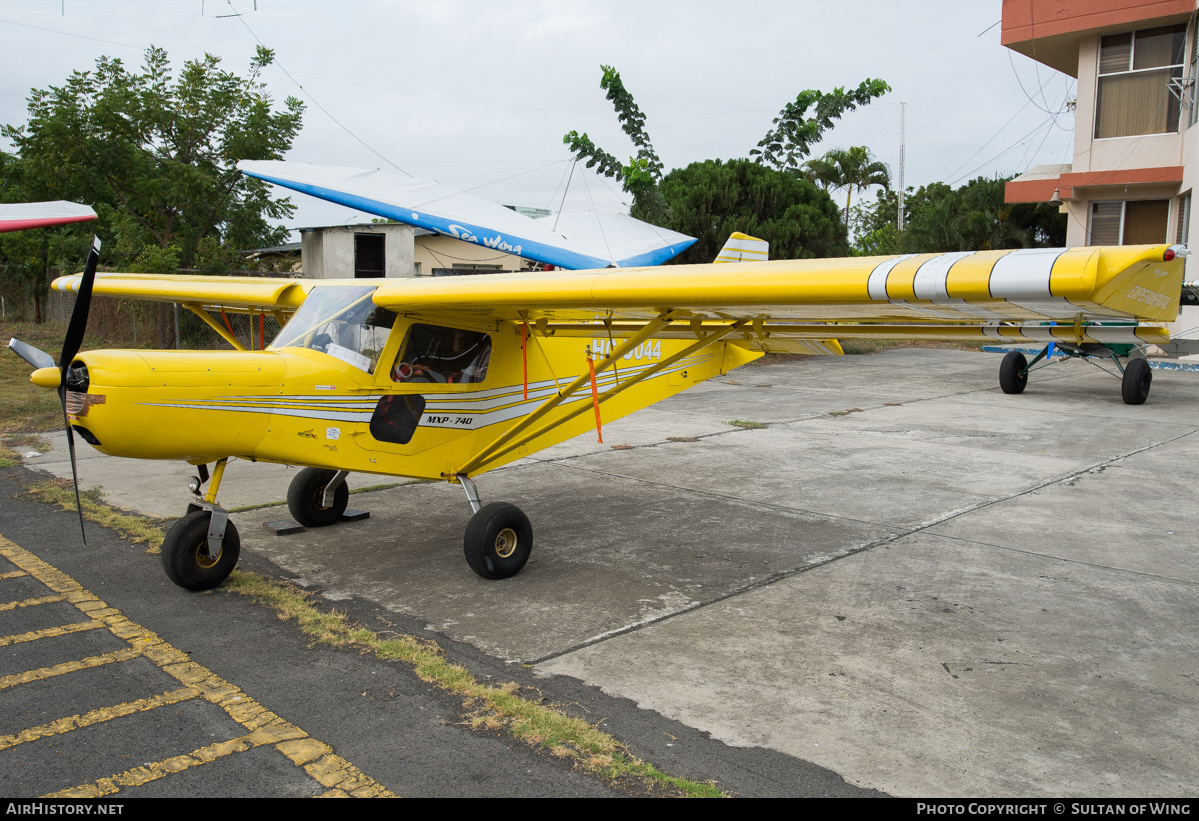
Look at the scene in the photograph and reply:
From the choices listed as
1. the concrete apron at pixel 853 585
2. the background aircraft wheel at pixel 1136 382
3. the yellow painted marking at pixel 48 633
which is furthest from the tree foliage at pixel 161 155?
the background aircraft wheel at pixel 1136 382

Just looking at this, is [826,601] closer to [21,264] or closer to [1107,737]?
[1107,737]

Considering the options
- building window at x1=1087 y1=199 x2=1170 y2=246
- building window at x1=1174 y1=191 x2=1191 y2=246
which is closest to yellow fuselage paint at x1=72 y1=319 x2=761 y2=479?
building window at x1=1174 y1=191 x2=1191 y2=246

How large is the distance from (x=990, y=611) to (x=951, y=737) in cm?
183

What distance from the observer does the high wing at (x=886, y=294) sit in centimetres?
347

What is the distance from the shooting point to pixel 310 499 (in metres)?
6.98

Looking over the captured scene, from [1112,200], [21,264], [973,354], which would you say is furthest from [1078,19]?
[21,264]

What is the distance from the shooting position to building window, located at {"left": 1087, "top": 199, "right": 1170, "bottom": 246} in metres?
→ 19.6

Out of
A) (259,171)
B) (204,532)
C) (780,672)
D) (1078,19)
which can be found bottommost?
(780,672)

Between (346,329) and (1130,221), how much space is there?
21.1 m

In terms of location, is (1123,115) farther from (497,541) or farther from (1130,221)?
(497,541)

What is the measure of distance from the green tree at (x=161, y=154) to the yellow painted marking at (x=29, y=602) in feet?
42.5

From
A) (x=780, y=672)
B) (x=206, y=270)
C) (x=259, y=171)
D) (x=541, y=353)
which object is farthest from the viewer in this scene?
(x=206, y=270)

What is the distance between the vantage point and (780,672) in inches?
170

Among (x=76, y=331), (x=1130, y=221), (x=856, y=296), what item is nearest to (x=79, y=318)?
(x=76, y=331)
